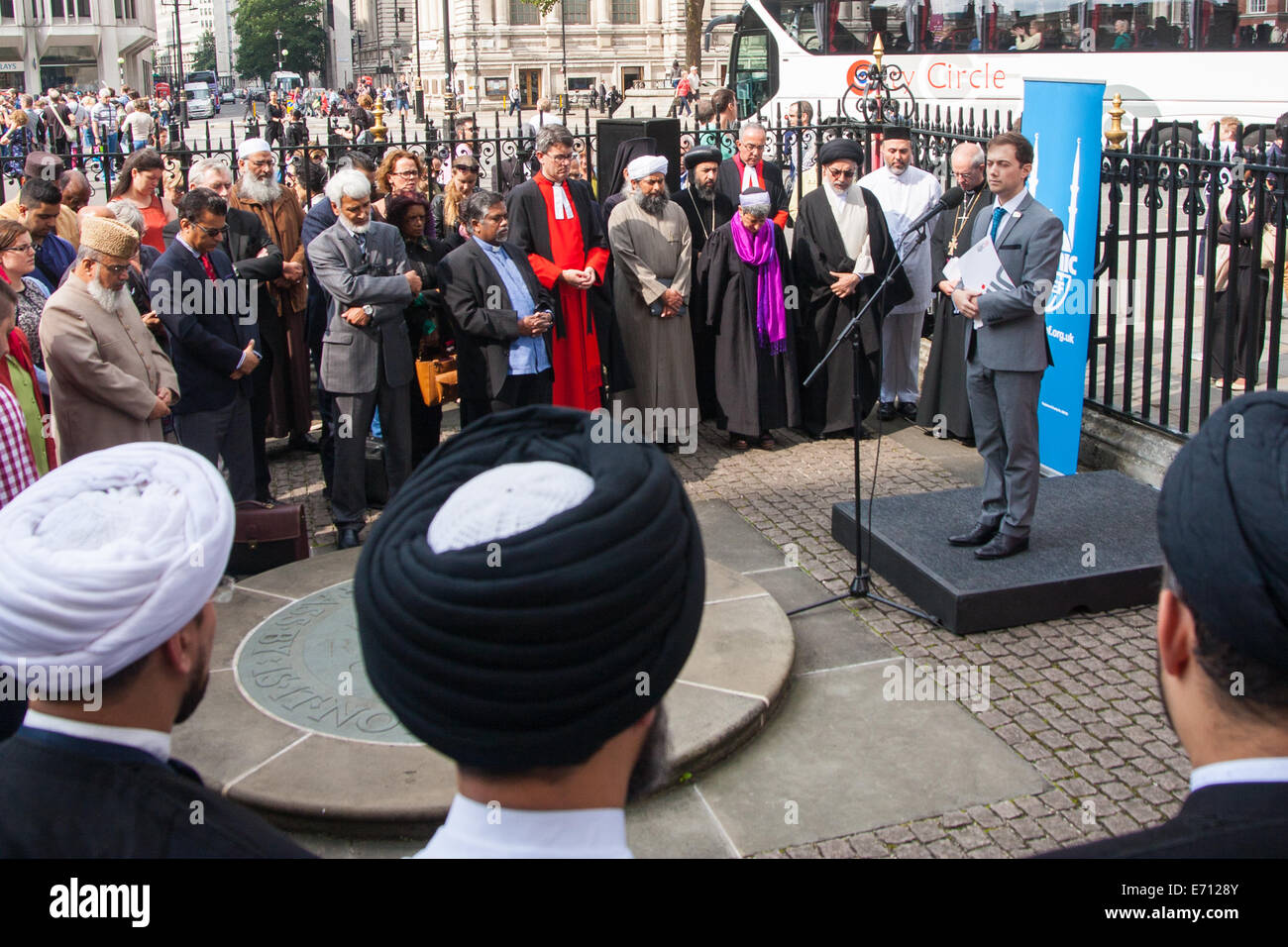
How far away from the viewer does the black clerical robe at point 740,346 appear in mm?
9281

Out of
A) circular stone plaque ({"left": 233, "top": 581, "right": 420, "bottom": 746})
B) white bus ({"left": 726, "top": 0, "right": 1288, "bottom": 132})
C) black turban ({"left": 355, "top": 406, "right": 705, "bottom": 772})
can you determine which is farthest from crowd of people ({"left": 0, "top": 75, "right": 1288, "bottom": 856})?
white bus ({"left": 726, "top": 0, "right": 1288, "bottom": 132})

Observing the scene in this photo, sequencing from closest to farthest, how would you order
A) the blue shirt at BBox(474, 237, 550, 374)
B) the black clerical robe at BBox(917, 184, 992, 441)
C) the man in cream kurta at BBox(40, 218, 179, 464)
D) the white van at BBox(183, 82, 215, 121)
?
1. the man in cream kurta at BBox(40, 218, 179, 464)
2. the blue shirt at BBox(474, 237, 550, 374)
3. the black clerical robe at BBox(917, 184, 992, 441)
4. the white van at BBox(183, 82, 215, 121)

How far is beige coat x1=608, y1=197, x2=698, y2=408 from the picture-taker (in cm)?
902

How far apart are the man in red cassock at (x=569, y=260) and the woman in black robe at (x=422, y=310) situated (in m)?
0.65

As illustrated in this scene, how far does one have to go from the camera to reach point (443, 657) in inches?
56.3

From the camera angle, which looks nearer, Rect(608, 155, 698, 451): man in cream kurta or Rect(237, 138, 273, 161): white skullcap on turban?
Rect(237, 138, 273, 161): white skullcap on turban

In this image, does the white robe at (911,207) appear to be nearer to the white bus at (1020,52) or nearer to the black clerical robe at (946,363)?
the black clerical robe at (946,363)

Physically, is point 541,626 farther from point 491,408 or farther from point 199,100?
point 199,100

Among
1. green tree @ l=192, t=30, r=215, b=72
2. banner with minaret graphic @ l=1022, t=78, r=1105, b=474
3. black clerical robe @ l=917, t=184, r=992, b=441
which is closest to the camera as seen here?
banner with minaret graphic @ l=1022, t=78, r=1105, b=474

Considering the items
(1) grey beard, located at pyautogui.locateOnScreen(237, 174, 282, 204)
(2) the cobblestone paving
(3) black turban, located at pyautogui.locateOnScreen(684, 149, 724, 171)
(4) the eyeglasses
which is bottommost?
(2) the cobblestone paving

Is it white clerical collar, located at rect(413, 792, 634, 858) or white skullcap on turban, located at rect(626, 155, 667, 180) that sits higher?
white skullcap on turban, located at rect(626, 155, 667, 180)

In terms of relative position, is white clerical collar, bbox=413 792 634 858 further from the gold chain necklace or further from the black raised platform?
the gold chain necklace

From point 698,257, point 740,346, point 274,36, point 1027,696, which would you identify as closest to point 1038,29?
point 698,257

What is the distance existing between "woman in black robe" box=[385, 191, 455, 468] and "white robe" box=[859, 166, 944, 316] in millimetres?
3383
